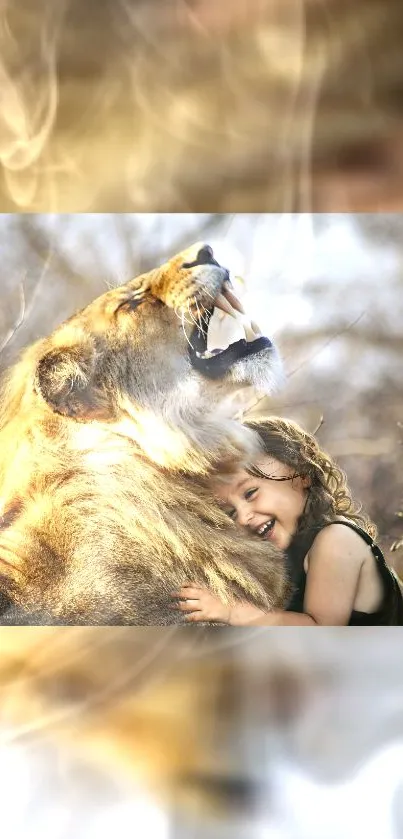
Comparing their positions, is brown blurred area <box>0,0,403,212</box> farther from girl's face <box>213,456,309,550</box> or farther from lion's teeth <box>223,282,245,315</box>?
girl's face <box>213,456,309,550</box>

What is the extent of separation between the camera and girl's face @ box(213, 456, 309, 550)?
211cm

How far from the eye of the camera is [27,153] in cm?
222

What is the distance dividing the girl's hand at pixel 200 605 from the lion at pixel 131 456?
3 cm

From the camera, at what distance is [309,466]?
2125mm

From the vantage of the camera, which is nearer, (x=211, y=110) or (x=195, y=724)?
(x=195, y=724)

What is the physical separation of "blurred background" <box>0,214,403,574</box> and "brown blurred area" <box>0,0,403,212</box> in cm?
6

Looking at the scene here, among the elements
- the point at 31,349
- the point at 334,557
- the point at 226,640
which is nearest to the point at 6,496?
the point at 31,349

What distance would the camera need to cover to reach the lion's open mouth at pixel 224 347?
2.14m

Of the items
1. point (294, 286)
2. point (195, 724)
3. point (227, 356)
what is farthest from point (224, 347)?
point (195, 724)

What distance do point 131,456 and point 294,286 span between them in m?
0.62

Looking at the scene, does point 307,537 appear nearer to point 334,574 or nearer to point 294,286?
point 334,574

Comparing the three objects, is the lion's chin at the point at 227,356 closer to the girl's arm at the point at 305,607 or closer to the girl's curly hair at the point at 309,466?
the girl's curly hair at the point at 309,466

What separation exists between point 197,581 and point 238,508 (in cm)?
21

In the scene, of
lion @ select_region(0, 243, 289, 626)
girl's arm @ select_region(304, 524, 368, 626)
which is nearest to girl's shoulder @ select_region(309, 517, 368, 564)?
girl's arm @ select_region(304, 524, 368, 626)
